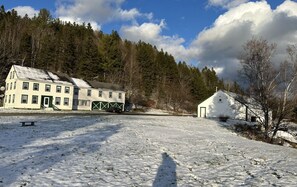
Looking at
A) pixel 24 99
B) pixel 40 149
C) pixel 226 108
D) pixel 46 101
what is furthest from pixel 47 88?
pixel 40 149

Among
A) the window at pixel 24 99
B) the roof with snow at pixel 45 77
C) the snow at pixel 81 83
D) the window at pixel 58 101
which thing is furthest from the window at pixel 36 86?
the snow at pixel 81 83

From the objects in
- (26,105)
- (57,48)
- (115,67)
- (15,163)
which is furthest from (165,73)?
(15,163)

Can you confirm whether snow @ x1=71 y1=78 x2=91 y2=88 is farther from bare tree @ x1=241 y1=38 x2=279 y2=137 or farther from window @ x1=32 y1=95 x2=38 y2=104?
bare tree @ x1=241 y1=38 x2=279 y2=137

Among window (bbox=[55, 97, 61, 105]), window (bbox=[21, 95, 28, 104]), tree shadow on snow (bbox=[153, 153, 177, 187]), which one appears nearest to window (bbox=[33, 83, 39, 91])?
window (bbox=[21, 95, 28, 104])

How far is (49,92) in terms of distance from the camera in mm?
61250

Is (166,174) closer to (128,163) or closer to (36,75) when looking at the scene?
(128,163)

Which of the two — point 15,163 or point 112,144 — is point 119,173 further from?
point 112,144

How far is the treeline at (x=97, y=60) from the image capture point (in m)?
88.1

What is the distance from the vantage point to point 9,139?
57.9 ft

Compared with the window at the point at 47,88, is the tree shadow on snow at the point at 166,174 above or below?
below

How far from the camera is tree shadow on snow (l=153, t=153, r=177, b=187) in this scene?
1064cm

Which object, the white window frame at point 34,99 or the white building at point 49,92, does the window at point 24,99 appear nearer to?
the white building at point 49,92

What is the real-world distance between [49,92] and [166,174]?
5353cm

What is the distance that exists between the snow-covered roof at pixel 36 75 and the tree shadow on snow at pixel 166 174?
50.4m
